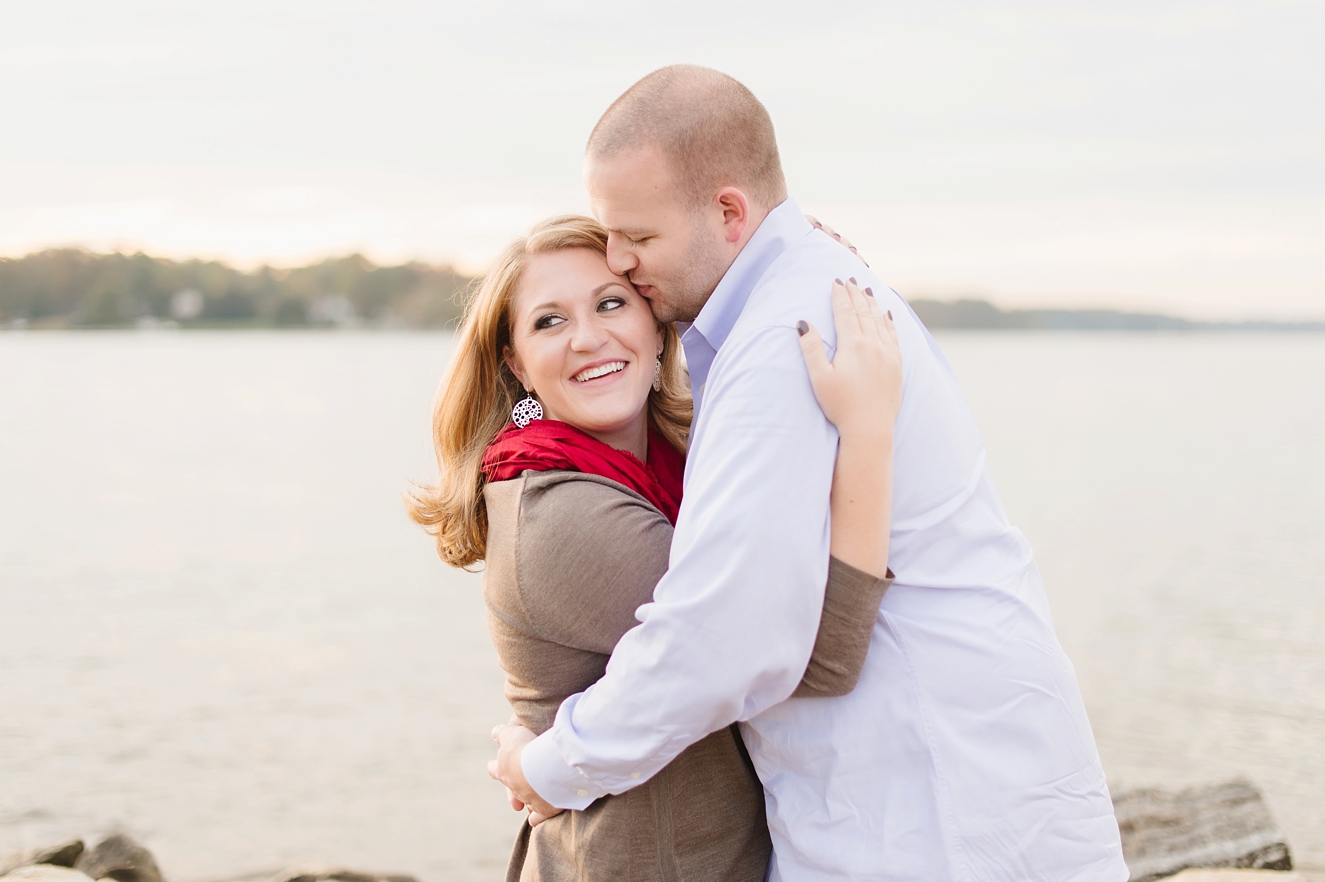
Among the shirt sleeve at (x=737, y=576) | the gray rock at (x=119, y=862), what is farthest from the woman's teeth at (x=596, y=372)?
the gray rock at (x=119, y=862)

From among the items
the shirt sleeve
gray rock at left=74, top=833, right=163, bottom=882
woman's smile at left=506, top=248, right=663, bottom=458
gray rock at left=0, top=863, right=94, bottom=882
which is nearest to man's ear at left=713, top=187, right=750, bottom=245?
the shirt sleeve

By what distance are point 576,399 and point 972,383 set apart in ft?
158

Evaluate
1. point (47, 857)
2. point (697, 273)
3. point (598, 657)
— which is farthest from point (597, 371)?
point (47, 857)

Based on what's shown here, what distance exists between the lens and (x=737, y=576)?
1599mm

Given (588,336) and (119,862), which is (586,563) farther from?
(119,862)

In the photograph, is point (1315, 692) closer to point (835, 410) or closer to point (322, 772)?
point (322, 772)

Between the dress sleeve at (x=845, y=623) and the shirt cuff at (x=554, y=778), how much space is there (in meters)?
0.48

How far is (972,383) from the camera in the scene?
48.4 m

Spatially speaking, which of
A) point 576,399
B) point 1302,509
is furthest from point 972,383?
point 576,399

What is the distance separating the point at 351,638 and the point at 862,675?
9604mm

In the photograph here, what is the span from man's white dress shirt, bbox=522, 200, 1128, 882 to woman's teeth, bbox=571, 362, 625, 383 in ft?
2.14

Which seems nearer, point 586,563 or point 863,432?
point 863,432

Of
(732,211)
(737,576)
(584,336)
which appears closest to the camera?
(737,576)

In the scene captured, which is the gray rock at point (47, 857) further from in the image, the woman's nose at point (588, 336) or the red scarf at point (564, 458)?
the woman's nose at point (588, 336)
